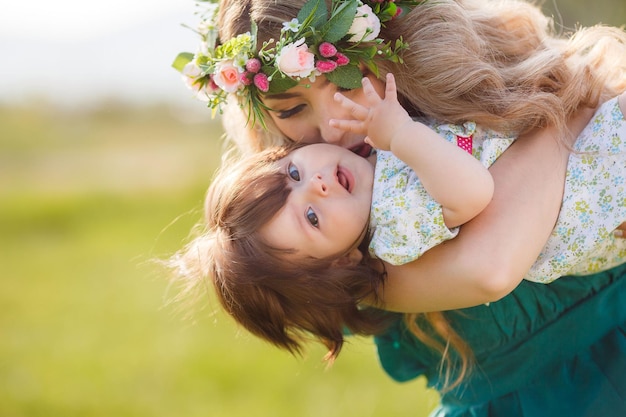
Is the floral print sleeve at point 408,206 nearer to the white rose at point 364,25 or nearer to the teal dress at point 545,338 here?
the white rose at point 364,25

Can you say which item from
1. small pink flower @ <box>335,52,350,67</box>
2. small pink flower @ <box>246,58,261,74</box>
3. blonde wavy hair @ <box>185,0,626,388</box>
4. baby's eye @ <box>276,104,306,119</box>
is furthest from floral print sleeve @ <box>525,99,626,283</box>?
small pink flower @ <box>246,58,261,74</box>

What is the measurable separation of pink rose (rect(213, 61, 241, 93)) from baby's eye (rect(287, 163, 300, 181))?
0.34m

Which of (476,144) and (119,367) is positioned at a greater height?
(476,144)

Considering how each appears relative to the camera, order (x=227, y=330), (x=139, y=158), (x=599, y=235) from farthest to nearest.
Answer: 1. (x=139, y=158)
2. (x=227, y=330)
3. (x=599, y=235)

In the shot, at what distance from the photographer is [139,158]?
1158 cm

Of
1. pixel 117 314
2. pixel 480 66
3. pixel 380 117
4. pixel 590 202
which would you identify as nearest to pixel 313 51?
pixel 380 117

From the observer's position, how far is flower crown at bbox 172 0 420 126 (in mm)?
2326

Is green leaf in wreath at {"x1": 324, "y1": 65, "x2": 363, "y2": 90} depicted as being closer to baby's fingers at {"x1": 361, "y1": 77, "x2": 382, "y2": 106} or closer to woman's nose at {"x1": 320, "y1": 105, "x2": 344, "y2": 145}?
woman's nose at {"x1": 320, "y1": 105, "x2": 344, "y2": 145}

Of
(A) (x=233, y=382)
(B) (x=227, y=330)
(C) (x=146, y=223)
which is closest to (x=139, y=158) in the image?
(C) (x=146, y=223)

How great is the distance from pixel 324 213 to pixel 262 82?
49cm

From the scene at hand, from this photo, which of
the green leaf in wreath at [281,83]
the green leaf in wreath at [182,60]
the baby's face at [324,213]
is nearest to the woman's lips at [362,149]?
the baby's face at [324,213]

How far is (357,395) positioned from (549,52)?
2.76 m

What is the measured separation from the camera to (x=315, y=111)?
250 centimetres

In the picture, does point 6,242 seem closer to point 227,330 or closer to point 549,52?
point 227,330
